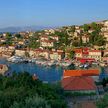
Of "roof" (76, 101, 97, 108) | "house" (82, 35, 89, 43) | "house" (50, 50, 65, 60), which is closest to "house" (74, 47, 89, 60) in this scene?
"house" (50, 50, 65, 60)

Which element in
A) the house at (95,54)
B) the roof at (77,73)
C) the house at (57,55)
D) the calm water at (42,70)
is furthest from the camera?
the house at (57,55)

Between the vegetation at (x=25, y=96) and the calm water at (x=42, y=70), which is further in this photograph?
the calm water at (x=42, y=70)

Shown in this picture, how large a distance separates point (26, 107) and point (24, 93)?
9.02 feet

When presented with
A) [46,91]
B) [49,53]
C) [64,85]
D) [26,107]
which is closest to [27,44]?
[49,53]

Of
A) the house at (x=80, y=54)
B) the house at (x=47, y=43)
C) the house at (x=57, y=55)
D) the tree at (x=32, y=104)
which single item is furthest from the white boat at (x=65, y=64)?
the tree at (x=32, y=104)

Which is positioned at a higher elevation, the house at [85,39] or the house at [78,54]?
the house at [85,39]

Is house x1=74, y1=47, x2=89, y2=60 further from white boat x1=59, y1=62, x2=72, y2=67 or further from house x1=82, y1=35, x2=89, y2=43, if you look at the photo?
house x1=82, y1=35, x2=89, y2=43

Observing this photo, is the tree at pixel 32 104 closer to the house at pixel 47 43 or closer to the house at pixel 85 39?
the house at pixel 85 39

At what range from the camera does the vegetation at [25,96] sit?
13.2 m

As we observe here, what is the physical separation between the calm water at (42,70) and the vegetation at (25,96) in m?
14.0

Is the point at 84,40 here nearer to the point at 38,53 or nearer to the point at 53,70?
the point at 38,53

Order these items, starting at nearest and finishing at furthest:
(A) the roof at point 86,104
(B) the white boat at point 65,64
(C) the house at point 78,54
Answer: (A) the roof at point 86,104, (B) the white boat at point 65,64, (C) the house at point 78,54

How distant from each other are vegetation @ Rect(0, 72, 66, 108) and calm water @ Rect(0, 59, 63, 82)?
46.0 ft

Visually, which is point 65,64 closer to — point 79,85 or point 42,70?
point 42,70
